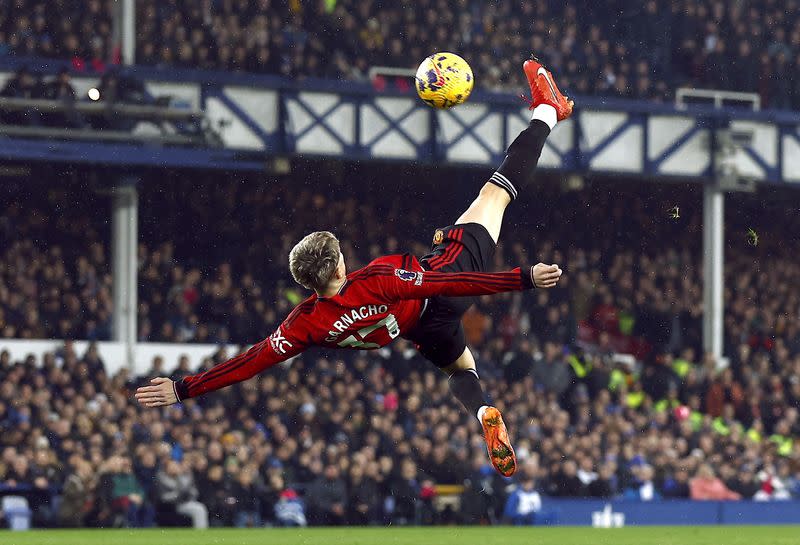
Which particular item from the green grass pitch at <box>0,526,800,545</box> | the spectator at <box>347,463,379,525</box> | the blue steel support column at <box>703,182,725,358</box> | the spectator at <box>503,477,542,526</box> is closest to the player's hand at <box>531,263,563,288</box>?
the green grass pitch at <box>0,526,800,545</box>

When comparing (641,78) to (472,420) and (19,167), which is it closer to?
(472,420)

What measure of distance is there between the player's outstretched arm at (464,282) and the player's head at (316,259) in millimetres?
391

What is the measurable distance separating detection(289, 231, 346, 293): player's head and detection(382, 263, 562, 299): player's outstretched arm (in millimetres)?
391

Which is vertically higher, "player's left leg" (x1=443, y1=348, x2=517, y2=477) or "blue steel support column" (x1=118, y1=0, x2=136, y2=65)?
"blue steel support column" (x1=118, y1=0, x2=136, y2=65)

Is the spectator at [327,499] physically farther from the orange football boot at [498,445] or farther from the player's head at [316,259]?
the player's head at [316,259]

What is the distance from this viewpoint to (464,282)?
9641 mm

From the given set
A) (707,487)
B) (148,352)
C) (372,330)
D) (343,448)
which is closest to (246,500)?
(343,448)

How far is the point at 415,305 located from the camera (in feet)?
34.6

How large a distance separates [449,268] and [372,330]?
0.71 meters

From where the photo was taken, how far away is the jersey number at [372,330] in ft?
33.8

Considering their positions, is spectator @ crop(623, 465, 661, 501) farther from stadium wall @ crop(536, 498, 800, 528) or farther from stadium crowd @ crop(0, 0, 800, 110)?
stadium crowd @ crop(0, 0, 800, 110)

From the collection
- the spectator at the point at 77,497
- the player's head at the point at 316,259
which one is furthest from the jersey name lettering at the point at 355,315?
the spectator at the point at 77,497

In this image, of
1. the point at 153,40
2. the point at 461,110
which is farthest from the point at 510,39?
the point at 153,40

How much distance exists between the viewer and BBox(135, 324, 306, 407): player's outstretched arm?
10.1 m
